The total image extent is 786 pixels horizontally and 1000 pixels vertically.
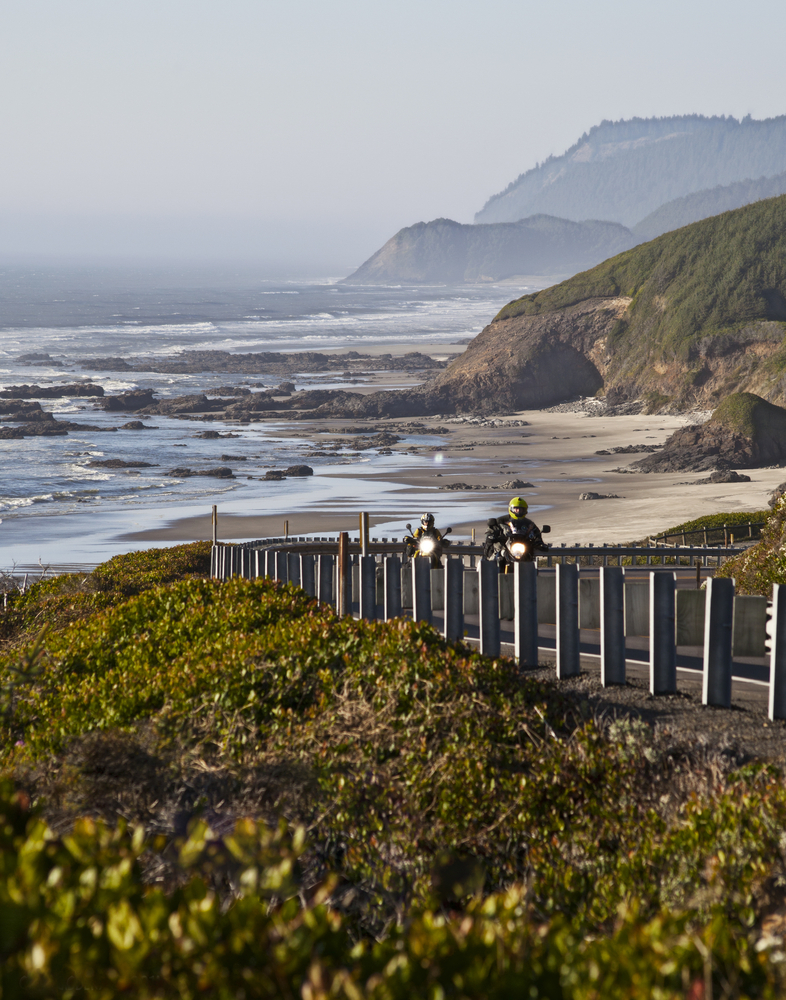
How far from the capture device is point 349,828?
484cm

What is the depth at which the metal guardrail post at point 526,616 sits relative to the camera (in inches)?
296

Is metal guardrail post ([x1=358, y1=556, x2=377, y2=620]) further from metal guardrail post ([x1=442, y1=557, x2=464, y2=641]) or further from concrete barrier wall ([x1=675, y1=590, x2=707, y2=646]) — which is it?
concrete barrier wall ([x1=675, y1=590, x2=707, y2=646])

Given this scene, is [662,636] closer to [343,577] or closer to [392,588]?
[392,588]

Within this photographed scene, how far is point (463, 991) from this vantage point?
2303 millimetres

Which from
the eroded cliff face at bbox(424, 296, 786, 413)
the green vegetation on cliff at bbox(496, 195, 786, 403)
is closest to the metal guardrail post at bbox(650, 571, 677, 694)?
the eroded cliff face at bbox(424, 296, 786, 413)

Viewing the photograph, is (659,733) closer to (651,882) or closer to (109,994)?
(651,882)

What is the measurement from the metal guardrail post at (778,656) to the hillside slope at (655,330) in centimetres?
5990

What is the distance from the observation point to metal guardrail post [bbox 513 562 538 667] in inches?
296

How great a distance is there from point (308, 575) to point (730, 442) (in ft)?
130

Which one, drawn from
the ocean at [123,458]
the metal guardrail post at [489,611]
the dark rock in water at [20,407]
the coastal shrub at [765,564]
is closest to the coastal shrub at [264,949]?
the metal guardrail post at [489,611]

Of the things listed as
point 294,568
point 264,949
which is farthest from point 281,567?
point 264,949

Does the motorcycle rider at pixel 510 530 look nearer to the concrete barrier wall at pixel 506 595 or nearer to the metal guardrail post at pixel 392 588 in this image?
the concrete barrier wall at pixel 506 595

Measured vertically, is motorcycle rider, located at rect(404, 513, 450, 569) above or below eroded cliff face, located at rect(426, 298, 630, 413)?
below

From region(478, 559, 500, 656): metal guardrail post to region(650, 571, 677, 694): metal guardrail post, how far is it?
1375 millimetres
